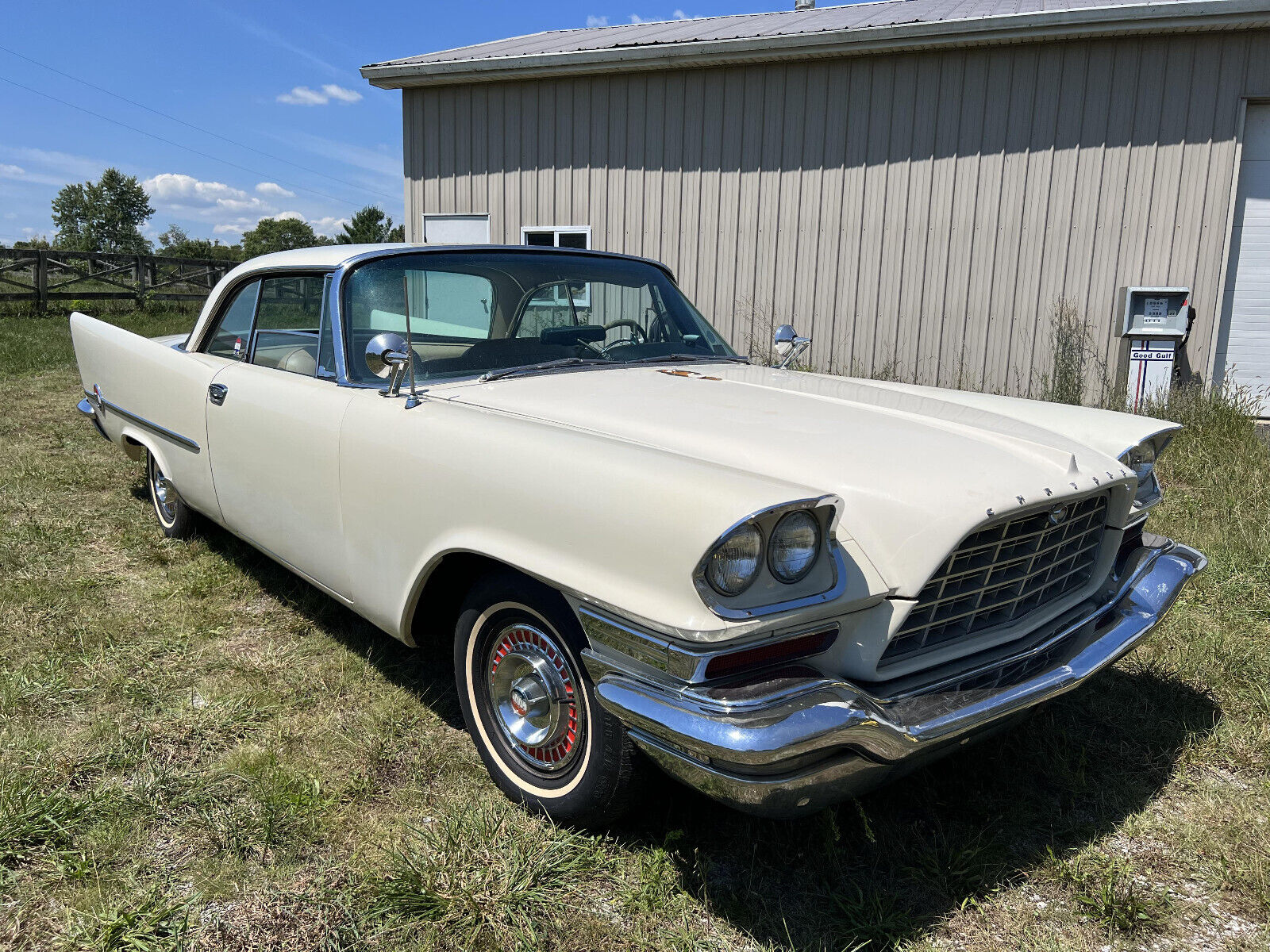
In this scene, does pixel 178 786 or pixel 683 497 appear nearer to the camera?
pixel 683 497

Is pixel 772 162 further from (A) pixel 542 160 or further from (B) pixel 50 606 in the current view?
(B) pixel 50 606

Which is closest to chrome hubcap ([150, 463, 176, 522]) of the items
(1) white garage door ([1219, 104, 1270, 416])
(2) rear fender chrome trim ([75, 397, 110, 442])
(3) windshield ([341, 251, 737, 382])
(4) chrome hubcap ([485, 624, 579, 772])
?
(2) rear fender chrome trim ([75, 397, 110, 442])

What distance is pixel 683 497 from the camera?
1.76m

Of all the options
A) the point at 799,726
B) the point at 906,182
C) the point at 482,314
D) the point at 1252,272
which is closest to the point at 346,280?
the point at 482,314

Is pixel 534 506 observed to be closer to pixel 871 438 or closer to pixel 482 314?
pixel 871 438

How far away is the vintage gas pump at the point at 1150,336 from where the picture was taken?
705 cm

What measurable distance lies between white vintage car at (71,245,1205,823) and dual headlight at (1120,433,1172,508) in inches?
0.7

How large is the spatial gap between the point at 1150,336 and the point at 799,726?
685 cm

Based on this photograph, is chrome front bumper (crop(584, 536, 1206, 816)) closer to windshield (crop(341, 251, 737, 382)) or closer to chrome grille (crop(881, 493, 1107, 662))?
chrome grille (crop(881, 493, 1107, 662))

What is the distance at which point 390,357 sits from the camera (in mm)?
2562

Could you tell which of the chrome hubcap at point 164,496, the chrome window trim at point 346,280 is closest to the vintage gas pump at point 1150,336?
the chrome window trim at point 346,280

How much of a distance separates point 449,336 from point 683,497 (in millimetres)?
1516

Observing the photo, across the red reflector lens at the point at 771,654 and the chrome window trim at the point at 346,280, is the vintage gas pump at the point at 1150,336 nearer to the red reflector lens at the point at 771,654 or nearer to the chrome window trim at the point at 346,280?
the chrome window trim at the point at 346,280

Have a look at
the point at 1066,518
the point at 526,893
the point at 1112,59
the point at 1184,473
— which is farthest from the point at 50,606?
the point at 1112,59
